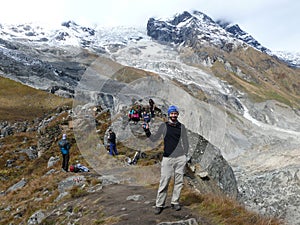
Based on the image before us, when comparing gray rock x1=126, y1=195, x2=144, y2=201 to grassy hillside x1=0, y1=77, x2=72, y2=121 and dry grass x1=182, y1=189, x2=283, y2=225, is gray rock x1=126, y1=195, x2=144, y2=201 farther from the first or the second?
grassy hillside x1=0, y1=77, x2=72, y2=121

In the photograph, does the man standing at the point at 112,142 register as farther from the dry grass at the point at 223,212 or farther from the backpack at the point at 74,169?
the dry grass at the point at 223,212

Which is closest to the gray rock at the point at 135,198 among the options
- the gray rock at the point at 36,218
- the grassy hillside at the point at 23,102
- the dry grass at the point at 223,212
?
the dry grass at the point at 223,212

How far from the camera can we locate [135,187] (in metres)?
16.4

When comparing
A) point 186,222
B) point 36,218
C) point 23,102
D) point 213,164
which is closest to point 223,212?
point 186,222

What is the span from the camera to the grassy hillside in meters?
100

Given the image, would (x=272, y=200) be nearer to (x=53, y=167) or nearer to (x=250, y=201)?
(x=250, y=201)

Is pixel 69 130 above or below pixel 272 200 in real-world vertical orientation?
above

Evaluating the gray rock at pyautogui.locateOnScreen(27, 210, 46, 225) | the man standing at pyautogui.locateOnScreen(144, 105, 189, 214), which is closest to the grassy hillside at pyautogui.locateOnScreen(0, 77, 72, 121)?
the gray rock at pyautogui.locateOnScreen(27, 210, 46, 225)

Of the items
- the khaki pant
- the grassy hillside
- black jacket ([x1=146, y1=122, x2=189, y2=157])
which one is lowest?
the grassy hillside

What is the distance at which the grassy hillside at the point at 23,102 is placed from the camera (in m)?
100

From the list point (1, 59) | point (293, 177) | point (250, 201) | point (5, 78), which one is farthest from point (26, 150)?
point (1, 59)

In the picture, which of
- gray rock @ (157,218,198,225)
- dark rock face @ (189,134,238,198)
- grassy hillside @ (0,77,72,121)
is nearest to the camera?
gray rock @ (157,218,198,225)

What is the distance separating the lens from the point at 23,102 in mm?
114500

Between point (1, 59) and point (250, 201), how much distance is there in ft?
533
